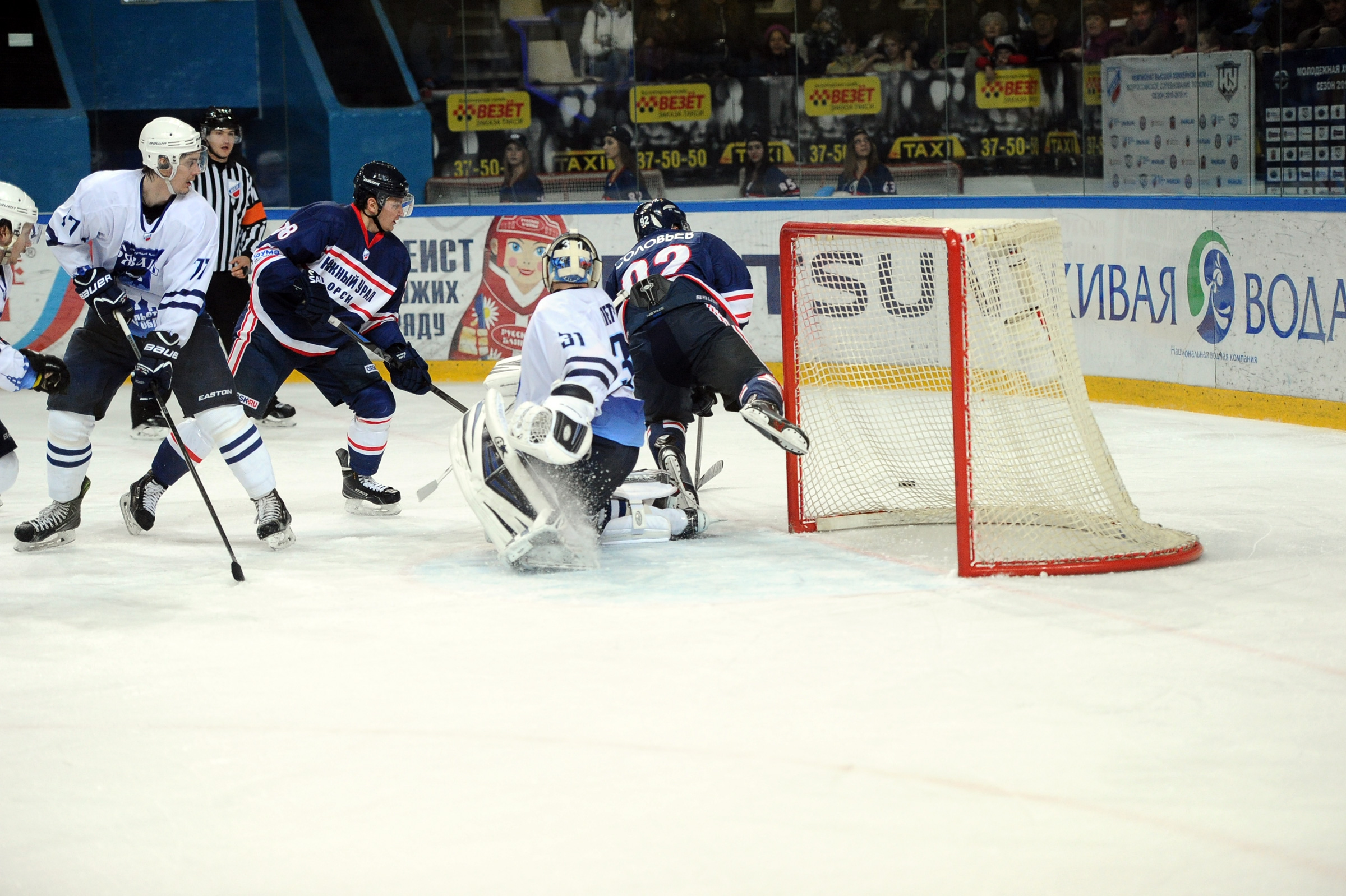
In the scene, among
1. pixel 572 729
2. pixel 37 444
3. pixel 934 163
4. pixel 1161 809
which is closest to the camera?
pixel 1161 809

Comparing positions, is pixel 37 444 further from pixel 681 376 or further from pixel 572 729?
pixel 572 729

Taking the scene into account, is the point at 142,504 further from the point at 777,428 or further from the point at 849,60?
the point at 849,60

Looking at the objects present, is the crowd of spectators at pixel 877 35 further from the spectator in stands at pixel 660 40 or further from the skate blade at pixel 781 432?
the skate blade at pixel 781 432


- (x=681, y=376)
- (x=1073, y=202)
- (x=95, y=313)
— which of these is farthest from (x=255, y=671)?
(x=1073, y=202)

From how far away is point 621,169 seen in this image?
885 cm

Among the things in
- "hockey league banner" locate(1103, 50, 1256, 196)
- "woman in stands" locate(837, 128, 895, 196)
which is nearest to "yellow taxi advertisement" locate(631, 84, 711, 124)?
"woman in stands" locate(837, 128, 895, 196)

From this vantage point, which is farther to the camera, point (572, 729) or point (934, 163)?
point (934, 163)

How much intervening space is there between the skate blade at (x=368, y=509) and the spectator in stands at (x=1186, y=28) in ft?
15.1

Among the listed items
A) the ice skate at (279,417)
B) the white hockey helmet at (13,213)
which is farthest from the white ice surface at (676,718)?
the ice skate at (279,417)

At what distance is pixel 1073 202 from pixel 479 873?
5.59 meters

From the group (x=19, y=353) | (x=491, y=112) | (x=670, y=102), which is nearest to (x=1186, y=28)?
(x=670, y=102)

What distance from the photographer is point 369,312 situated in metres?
4.95

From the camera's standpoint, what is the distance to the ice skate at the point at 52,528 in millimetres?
4395

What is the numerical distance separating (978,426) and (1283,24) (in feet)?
11.9
